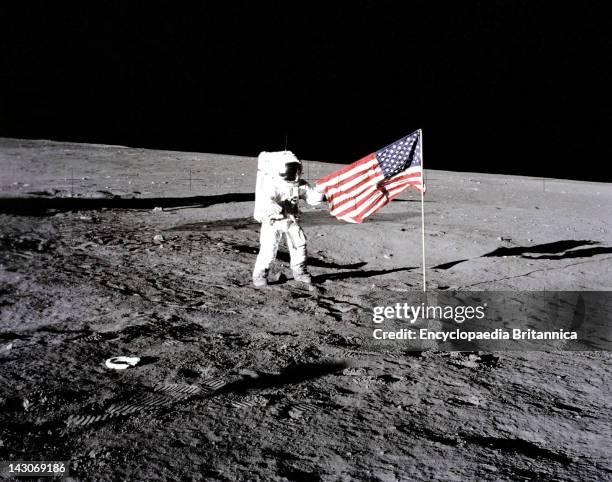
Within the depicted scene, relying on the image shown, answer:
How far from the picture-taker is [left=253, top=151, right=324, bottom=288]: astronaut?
3.73 meters

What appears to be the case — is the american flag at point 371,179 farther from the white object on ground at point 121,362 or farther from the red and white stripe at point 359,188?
the white object on ground at point 121,362

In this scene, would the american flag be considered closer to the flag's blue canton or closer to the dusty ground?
the flag's blue canton

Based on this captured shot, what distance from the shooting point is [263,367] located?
260 centimetres

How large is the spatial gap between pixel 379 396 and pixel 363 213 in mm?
1972

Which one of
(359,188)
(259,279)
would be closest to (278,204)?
(259,279)

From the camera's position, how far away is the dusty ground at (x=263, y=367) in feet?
6.21

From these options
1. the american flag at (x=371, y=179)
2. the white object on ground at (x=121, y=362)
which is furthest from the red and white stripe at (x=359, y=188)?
the white object on ground at (x=121, y=362)

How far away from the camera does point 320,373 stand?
258 centimetres

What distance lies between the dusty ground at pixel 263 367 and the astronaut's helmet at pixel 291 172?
79cm

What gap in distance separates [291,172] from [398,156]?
0.96 metres

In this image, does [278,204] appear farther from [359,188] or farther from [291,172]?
[359,188]

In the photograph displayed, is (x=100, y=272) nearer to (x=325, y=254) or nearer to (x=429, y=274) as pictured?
(x=325, y=254)

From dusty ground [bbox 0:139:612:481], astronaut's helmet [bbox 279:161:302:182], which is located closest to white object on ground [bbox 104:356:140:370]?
dusty ground [bbox 0:139:612:481]

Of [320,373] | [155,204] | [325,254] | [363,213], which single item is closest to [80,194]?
[155,204]
